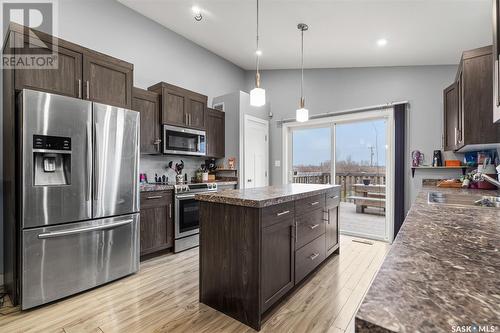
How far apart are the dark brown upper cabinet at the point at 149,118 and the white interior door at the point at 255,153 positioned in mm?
1584

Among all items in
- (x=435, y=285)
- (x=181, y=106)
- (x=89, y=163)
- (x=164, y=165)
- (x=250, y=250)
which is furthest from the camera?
(x=164, y=165)

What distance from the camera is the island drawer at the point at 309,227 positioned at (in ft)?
7.59

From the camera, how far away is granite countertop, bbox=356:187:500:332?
0.40 metres

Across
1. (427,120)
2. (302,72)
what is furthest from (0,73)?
(427,120)

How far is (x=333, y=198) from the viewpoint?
3143mm

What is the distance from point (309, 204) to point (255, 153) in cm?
252

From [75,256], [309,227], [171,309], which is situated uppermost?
[309,227]

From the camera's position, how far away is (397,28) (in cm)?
298

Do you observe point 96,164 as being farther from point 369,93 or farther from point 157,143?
point 369,93

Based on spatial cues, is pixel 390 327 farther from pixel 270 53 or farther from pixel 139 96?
pixel 270 53

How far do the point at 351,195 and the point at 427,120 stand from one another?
180 centimetres

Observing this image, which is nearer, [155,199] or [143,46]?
[155,199]

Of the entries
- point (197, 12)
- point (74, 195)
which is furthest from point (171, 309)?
point (197, 12)

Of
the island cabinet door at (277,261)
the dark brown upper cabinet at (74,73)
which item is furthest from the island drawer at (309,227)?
the dark brown upper cabinet at (74,73)
